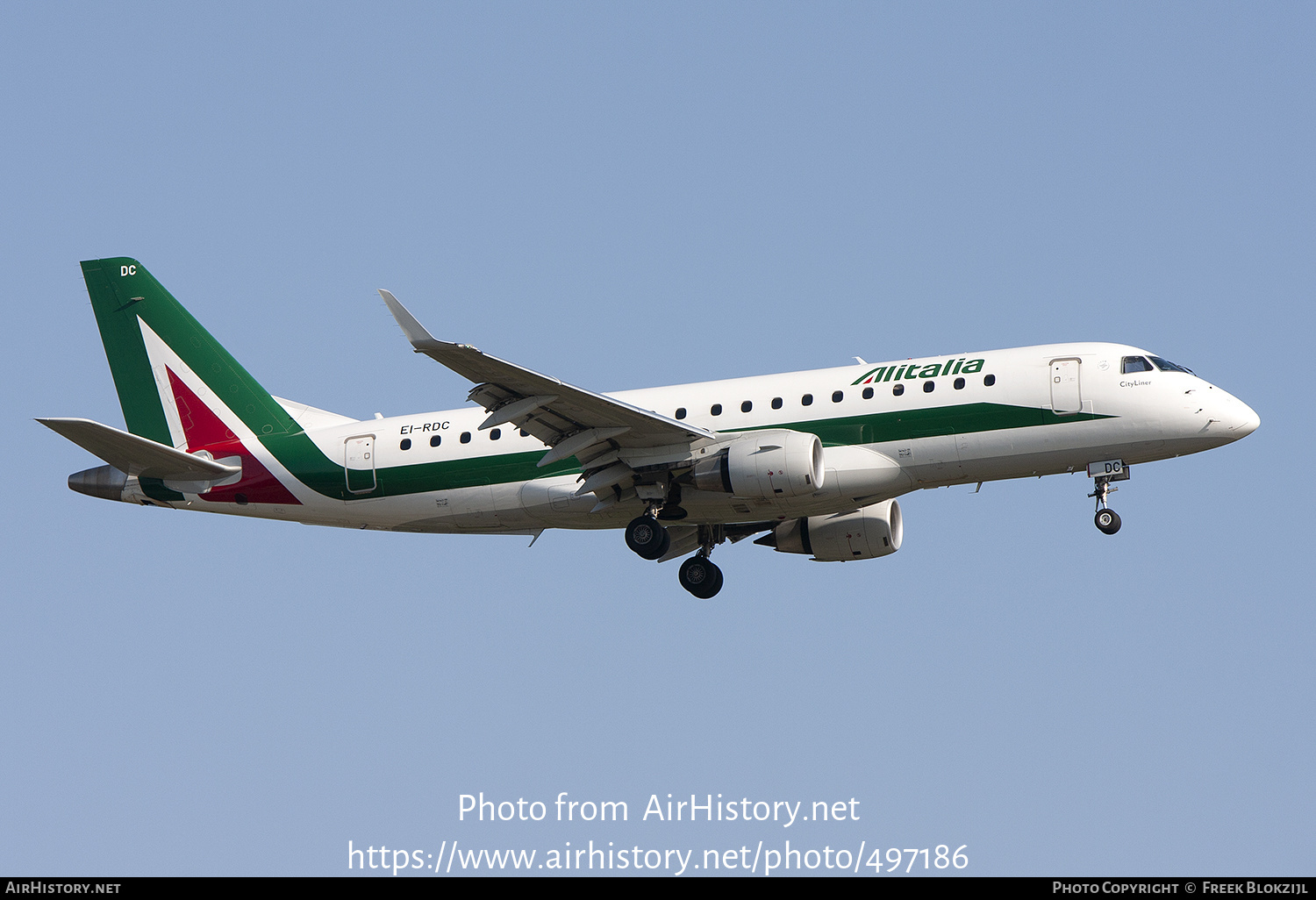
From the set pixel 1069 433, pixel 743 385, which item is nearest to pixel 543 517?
pixel 743 385

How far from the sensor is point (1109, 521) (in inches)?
1411

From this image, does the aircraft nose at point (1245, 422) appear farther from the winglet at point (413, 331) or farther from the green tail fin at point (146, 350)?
the green tail fin at point (146, 350)

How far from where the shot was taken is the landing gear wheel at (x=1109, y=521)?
117ft

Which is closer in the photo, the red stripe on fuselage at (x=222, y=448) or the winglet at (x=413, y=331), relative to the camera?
the winglet at (x=413, y=331)

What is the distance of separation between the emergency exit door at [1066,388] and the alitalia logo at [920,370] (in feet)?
5.30

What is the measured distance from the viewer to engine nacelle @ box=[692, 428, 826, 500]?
1361 inches

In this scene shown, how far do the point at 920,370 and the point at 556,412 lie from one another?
26.8 feet

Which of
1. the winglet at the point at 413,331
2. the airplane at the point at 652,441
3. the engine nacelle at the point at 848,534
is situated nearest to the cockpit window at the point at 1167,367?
the airplane at the point at 652,441

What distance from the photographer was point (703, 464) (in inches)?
1407

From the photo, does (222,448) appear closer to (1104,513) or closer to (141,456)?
(141,456)

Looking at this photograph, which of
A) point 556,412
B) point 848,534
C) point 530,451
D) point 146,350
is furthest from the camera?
point 146,350

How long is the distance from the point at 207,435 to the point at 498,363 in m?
11.7

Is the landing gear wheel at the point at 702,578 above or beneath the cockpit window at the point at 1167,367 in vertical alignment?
beneath

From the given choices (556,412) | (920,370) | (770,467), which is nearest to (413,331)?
(556,412)
